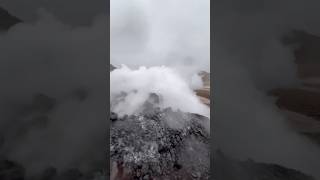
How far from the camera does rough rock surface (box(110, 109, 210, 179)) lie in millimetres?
4352

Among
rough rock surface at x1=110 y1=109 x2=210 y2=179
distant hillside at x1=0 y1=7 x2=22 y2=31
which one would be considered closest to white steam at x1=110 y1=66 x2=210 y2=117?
rough rock surface at x1=110 y1=109 x2=210 y2=179

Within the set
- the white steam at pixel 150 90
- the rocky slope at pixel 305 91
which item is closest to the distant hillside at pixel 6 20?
the white steam at pixel 150 90

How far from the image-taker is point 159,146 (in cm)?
450

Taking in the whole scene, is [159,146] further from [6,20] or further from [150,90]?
[6,20]

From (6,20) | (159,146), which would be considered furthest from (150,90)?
(6,20)

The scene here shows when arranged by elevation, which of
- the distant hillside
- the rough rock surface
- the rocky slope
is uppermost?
the distant hillside

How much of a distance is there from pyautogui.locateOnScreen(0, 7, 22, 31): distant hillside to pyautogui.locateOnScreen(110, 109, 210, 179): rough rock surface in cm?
228

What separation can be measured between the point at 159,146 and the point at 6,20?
2765 millimetres

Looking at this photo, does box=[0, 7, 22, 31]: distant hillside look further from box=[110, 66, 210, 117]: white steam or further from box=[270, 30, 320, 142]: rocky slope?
box=[270, 30, 320, 142]: rocky slope

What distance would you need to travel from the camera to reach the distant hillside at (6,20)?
7.98 ft

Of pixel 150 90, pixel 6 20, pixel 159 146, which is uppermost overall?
pixel 6 20

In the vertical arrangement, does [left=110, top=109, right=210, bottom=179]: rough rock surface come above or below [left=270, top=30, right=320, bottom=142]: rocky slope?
below

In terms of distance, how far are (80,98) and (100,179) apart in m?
0.69

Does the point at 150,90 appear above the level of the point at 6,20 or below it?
below
